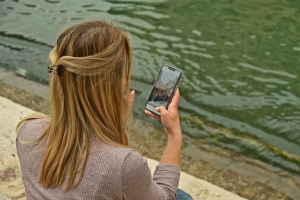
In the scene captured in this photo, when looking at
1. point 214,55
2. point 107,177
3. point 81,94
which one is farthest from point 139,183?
point 214,55

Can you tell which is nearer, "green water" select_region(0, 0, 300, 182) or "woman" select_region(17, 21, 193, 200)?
"woman" select_region(17, 21, 193, 200)

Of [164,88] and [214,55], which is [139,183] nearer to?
[164,88]

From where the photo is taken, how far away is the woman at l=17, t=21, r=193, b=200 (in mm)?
1979

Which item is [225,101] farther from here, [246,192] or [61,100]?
[61,100]

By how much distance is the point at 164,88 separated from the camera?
2.75 metres

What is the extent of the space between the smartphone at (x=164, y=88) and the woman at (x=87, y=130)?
1.87 ft

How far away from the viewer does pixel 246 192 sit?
4.16 m

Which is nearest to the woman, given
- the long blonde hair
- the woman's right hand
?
the long blonde hair

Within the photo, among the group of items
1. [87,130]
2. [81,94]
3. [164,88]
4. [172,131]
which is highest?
[81,94]

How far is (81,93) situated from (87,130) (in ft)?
0.46

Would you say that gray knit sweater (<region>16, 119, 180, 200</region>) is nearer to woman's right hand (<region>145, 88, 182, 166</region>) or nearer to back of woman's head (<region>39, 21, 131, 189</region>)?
back of woman's head (<region>39, 21, 131, 189</region>)

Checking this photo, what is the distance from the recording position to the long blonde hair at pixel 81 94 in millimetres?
2000

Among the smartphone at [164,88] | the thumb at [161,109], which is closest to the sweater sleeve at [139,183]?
the thumb at [161,109]

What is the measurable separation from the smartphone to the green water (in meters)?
2.24
